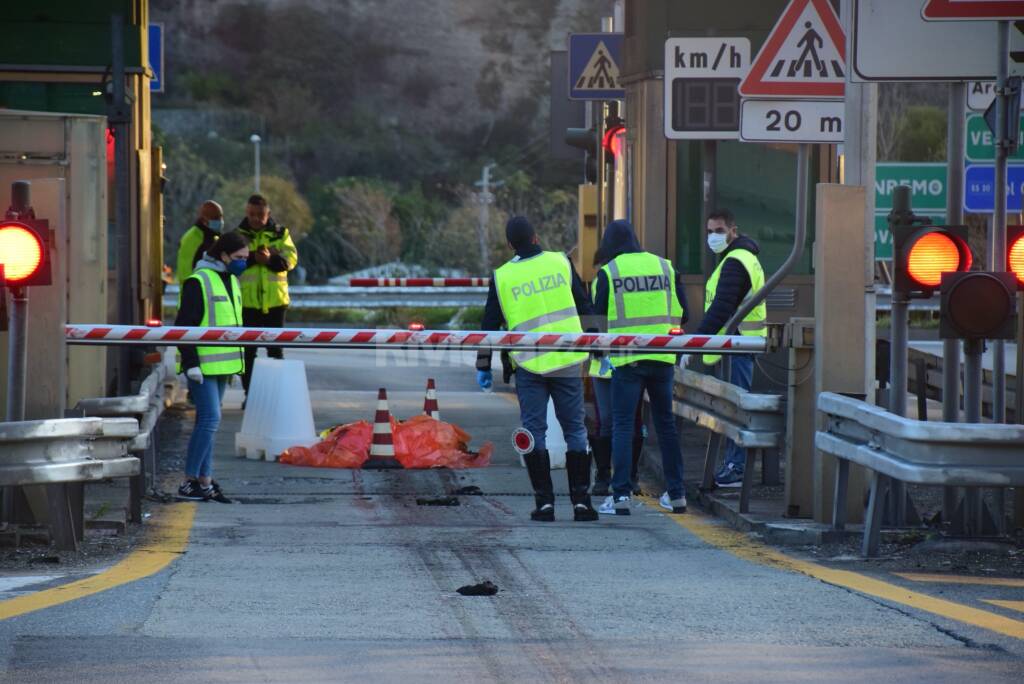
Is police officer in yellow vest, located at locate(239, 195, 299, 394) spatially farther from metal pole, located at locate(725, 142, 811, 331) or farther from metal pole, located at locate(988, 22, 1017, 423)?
metal pole, located at locate(988, 22, 1017, 423)

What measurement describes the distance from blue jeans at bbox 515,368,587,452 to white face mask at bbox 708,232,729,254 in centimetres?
252

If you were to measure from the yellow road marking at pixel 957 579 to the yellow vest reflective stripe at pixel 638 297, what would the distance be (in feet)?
11.3

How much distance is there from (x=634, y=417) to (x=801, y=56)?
243 centimetres

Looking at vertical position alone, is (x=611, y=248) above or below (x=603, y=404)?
above

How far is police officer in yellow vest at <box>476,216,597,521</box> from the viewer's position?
37.9 ft

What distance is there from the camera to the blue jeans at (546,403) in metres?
11.7

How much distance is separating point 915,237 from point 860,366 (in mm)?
1057

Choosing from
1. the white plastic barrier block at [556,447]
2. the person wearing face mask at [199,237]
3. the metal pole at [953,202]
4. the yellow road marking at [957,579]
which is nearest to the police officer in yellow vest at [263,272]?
the person wearing face mask at [199,237]

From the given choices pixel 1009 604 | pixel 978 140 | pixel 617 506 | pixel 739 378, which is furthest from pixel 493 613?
pixel 978 140

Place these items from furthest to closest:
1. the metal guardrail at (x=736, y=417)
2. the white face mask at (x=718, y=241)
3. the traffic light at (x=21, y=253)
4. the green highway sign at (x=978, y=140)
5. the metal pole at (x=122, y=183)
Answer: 1. the green highway sign at (x=978, y=140)
2. the metal pole at (x=122, y=183)
3. the white face mask at (x=718, y=241)
4. the metal guardrail at (x=736, y=417)
5. the traffic light at (x=21, y=253)

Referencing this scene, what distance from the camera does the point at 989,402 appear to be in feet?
42.0

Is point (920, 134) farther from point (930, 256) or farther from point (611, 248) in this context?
point (930, 256)

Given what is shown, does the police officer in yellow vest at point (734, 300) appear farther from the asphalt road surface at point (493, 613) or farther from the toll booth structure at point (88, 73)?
the toll booth structure at point (88, 73)

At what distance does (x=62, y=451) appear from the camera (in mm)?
9109
